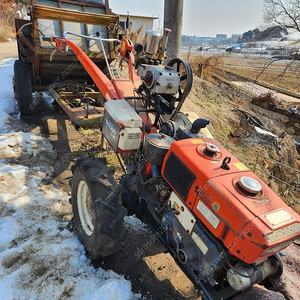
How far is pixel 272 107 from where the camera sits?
12891 mm

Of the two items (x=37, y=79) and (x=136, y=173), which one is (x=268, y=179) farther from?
(x=37, y=79)

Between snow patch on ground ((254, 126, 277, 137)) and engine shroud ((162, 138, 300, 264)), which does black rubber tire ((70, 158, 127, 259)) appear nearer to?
engine shroud ((162, 138, 300, 264))

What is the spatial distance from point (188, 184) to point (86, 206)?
4.71 ft

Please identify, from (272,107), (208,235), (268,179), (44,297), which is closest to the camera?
(208,235)

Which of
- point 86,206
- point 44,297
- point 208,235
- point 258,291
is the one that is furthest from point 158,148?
point 44,297

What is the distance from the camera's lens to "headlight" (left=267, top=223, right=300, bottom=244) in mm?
1708

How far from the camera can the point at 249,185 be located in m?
1.93

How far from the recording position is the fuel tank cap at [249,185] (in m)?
1.91

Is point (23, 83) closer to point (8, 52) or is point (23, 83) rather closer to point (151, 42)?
point (151, 42)

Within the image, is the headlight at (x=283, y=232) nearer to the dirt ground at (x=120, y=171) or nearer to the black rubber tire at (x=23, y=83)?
the dirt ground at (x=120, y=171)

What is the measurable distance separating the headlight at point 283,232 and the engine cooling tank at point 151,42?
2.65 m

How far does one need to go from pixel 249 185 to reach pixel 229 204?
0.74 ft

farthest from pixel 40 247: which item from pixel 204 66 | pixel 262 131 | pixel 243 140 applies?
pixel 204 66

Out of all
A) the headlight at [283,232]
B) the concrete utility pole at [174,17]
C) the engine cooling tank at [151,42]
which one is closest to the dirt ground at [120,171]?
the headlight at [283,232]
